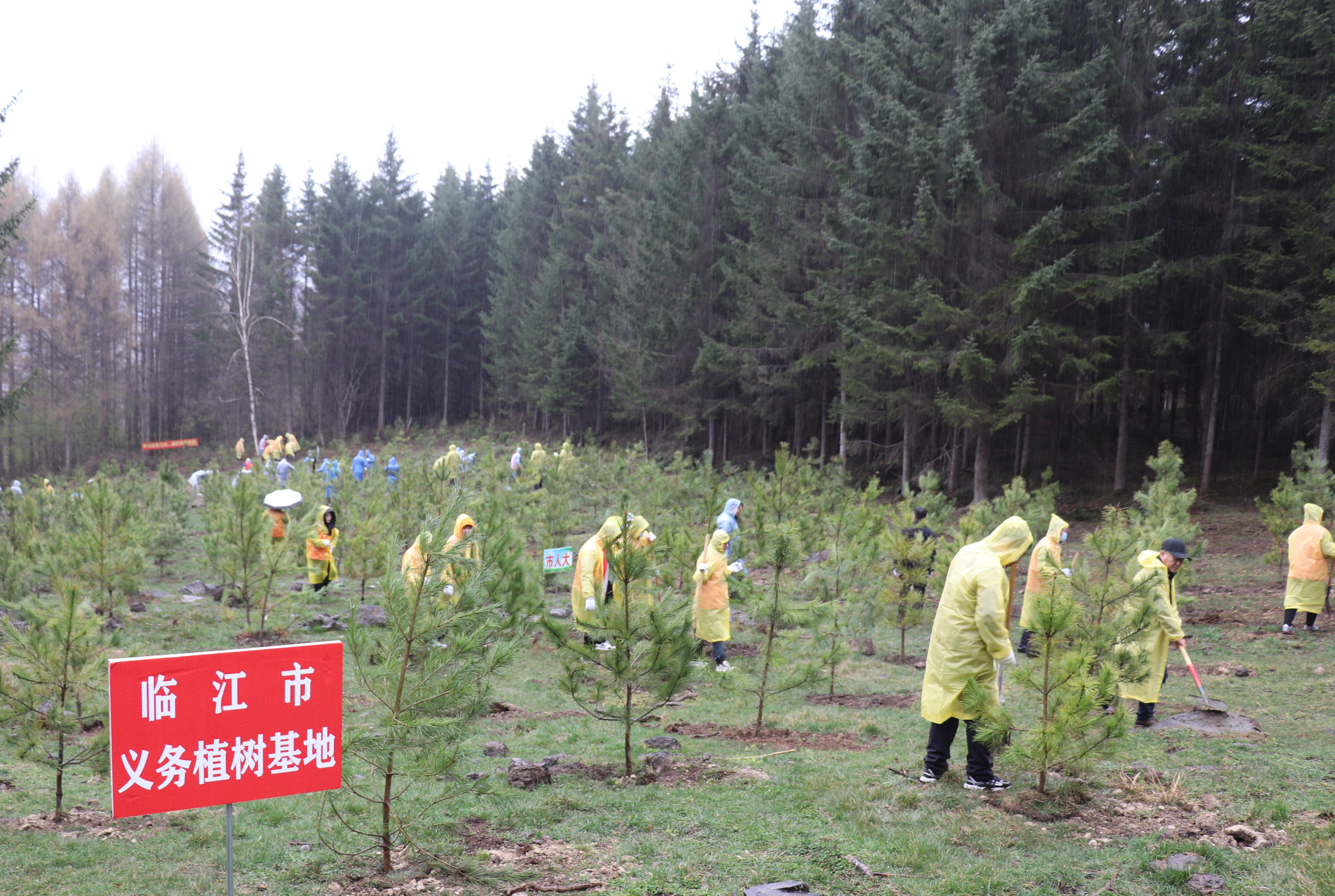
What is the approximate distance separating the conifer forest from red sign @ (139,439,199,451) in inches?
62.3

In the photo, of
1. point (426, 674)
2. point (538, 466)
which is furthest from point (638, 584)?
point (538, 466)

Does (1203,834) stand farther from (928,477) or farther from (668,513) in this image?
(668,513)

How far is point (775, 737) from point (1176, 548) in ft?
13.1

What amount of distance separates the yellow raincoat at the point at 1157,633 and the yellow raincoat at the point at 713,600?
4.08 meters

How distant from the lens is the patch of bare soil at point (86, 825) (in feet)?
18.1

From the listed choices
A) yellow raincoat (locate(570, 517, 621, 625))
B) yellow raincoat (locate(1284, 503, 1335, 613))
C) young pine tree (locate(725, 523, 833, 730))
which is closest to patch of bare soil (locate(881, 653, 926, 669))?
young pine tree (locate(725, 523, 833, 730))

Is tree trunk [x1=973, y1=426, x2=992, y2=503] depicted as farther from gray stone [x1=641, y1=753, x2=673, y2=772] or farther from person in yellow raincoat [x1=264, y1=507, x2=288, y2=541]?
gray stone [x1=641, y1=753, x2=673, y2=772]

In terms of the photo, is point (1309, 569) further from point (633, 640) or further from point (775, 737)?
point (633, 640)

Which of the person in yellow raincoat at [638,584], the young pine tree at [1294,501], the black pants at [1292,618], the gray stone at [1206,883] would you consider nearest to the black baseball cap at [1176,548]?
the gray stone at [1206,883]

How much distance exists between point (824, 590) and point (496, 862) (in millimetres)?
6888

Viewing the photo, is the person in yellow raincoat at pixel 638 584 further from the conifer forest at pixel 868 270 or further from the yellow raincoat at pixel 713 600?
the conifer forest at pixel 868 270

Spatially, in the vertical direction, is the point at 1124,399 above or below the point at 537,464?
above

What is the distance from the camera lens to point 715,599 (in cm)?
968

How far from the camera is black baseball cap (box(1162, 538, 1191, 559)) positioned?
7383mm
